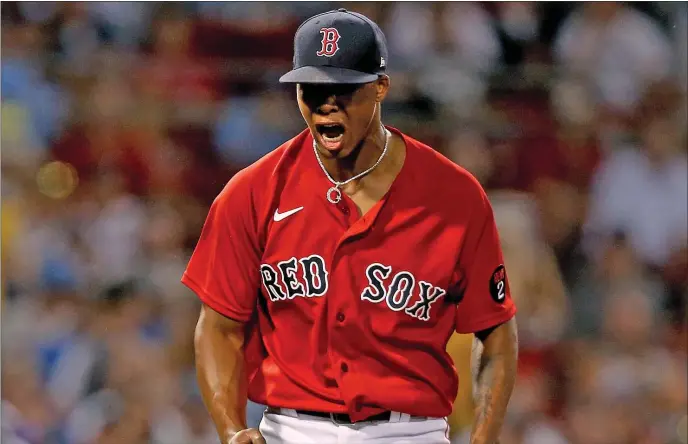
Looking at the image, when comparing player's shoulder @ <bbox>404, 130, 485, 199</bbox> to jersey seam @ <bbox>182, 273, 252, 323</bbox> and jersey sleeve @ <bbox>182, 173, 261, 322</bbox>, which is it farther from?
jersey seam @ <bbox>182, 273, 252, 323</bbox>

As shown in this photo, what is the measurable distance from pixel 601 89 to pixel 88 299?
3.19 m

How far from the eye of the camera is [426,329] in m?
3.02

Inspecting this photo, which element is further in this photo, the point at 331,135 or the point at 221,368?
the point at 221,368

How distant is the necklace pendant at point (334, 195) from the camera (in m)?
2.98

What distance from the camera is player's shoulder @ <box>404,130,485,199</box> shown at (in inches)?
119

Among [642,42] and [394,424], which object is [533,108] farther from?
[394,424]

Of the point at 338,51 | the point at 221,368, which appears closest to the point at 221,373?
the point at 221,368

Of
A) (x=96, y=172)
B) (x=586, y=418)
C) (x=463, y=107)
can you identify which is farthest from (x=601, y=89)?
(x=96, y=172)

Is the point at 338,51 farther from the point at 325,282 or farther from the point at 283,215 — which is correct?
the point at 325,282

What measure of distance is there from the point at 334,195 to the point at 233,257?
322mm

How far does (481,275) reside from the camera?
3.03m

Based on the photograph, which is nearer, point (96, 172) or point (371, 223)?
point (371, 223)

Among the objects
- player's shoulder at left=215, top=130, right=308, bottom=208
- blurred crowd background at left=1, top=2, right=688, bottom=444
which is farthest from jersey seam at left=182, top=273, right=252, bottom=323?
blurred crowd background at left=1, top=2, right=688, bottom=444

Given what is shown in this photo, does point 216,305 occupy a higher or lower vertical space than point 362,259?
lower
